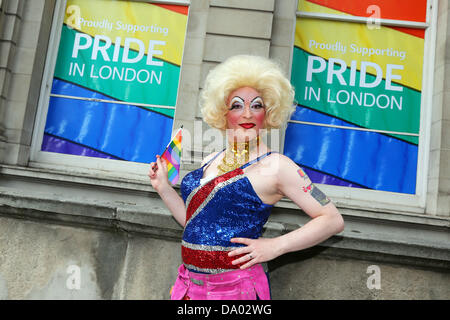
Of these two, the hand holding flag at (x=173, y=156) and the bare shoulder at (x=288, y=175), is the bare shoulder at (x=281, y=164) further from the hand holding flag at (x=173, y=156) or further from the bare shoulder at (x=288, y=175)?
the hand holding flag at (x=173, y=156)

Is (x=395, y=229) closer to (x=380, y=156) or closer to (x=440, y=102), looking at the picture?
(x=380, y=156)

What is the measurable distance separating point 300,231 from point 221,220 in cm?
35

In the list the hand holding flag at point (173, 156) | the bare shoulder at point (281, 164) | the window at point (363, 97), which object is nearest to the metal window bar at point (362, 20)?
the window at point (363, 97)

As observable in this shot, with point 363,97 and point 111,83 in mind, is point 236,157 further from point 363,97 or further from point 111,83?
point 111,83

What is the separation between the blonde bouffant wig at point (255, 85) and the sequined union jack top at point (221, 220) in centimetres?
38

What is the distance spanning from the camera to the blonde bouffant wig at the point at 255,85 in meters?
1.63

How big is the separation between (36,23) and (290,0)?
3.91m

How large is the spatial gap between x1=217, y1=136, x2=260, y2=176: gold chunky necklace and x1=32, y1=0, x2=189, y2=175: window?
344 cm

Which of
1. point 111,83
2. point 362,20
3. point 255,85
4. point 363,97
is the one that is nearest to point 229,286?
point 255,85

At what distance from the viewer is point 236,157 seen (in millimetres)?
1606

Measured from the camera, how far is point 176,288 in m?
1.55
